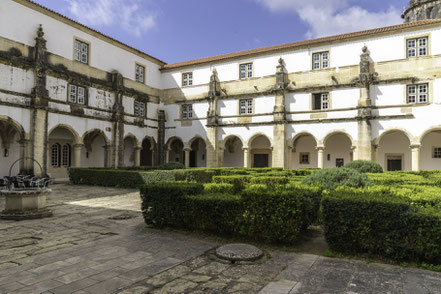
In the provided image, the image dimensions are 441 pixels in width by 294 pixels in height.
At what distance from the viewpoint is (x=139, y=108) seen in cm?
2541

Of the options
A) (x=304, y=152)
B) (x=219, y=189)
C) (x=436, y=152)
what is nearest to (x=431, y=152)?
(x=436, y=152)

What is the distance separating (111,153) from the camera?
2259 cm

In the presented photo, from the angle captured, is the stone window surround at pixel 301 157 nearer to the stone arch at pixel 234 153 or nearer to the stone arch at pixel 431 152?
the stone arch at pixel 234 153

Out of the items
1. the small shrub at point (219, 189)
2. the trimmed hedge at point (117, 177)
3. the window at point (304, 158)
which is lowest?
the trimmed hedge at point (117, 177)

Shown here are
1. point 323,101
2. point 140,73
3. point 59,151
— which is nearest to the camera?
point 323,101

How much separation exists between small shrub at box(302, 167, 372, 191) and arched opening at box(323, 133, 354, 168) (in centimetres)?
1567

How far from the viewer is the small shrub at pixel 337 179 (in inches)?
306

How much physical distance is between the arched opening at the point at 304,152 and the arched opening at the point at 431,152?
7352 millimetres

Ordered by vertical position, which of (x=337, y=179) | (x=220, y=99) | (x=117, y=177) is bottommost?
(x=117, y=177)

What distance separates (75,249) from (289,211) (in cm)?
409

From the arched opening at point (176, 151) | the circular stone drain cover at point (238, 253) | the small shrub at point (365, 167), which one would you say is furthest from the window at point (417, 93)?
the arched opening at point (176, 151)

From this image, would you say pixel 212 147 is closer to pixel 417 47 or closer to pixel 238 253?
pixel 417 47

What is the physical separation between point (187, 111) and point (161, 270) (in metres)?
22.8

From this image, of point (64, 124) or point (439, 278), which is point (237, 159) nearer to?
point (64, 124)
